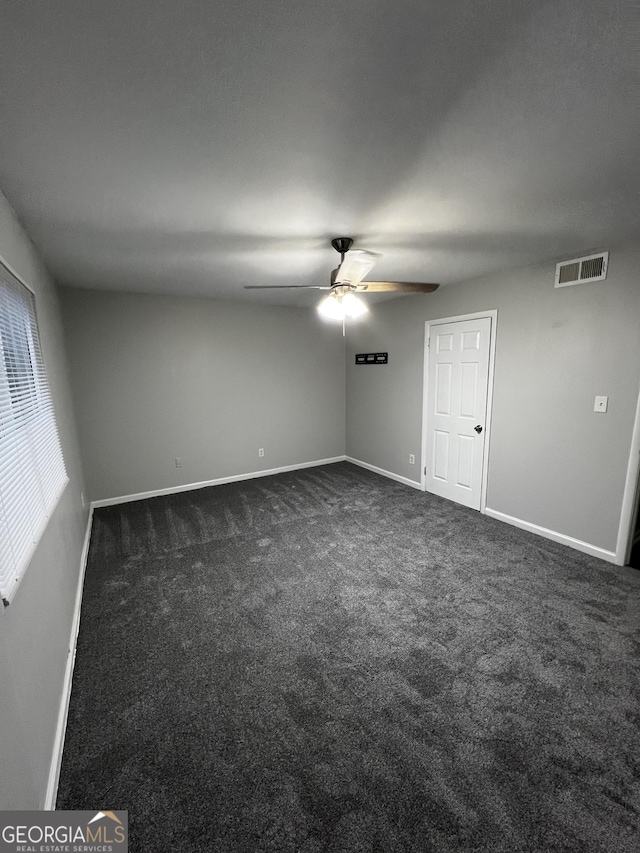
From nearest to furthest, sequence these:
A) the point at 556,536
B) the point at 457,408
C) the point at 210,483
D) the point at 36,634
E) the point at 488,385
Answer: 1. the point at 36,634
2. the point at 556,536
3. the point at 488,385
4. the point at 457,408
5. the point at 210,483

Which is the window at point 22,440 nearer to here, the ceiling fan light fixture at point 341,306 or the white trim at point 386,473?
the ceiling fan light fixture at point 341,306

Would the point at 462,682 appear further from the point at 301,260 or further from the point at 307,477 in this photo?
the point at 307,477

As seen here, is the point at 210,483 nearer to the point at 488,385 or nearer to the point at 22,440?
the point at 22,440

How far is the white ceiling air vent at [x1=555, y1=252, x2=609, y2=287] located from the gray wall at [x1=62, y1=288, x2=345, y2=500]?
3.06 meters

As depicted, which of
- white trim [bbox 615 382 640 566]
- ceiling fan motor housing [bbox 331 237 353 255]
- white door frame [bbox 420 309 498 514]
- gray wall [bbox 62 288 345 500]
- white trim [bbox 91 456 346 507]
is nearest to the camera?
ceiling fan motor housing [bbox 331 237 353 255]

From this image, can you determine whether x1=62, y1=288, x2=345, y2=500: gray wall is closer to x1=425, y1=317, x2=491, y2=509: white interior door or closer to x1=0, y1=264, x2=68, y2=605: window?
x1=0, y1=264, x2=68, y2=605: window

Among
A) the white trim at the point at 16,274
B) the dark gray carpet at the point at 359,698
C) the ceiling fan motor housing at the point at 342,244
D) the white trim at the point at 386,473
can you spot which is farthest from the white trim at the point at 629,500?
the white trim at the point at 16,274

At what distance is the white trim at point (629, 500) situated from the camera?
2611 mm

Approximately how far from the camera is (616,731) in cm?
154

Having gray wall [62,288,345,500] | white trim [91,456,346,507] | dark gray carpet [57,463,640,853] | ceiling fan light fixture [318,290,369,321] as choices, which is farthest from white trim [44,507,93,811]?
ceiling fan light fixture [318,290,369,321]

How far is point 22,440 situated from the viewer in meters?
1.70

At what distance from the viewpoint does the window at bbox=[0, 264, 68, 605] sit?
1348 mm

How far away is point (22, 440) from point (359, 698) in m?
2.03
